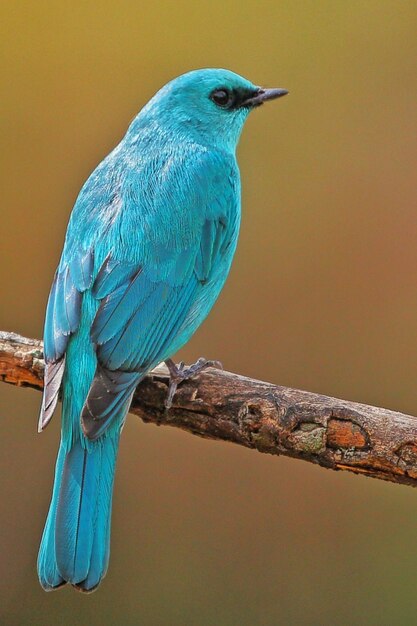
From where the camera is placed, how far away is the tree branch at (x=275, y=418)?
12.8 feet

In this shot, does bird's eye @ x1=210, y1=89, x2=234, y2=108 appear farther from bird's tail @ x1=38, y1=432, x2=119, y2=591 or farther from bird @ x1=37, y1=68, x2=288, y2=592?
bird's tail @ x1=38, y1=432, x2=119, y2=591

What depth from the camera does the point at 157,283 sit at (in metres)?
4.36

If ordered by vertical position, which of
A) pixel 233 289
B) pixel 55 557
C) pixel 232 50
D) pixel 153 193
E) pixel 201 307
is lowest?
pixel 55 557

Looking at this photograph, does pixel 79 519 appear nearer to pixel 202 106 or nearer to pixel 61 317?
pixel 61 317

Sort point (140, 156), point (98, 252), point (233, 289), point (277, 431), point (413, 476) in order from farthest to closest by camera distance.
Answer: point (233, 289) → point (140, 156) → point (98, 252) → point (277, 431) → point (413, 476)

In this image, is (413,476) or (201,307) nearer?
Result: (413,476)

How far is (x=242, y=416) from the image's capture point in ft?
13.7

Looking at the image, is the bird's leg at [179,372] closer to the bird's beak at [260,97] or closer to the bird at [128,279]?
the bird at [128,279]

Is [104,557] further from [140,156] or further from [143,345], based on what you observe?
[140,156]

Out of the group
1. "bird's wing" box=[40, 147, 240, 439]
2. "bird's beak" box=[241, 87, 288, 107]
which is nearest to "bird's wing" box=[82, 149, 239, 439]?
"bird's wing" box=[40, 147, 240, 439]

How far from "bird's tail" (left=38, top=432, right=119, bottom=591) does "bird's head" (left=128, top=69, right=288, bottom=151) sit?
171 centimetres

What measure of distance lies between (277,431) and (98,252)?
1.12 meters

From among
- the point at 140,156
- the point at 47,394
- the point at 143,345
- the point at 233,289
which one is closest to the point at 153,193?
the point at 140,156

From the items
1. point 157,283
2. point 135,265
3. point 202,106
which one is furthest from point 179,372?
point 202,106
